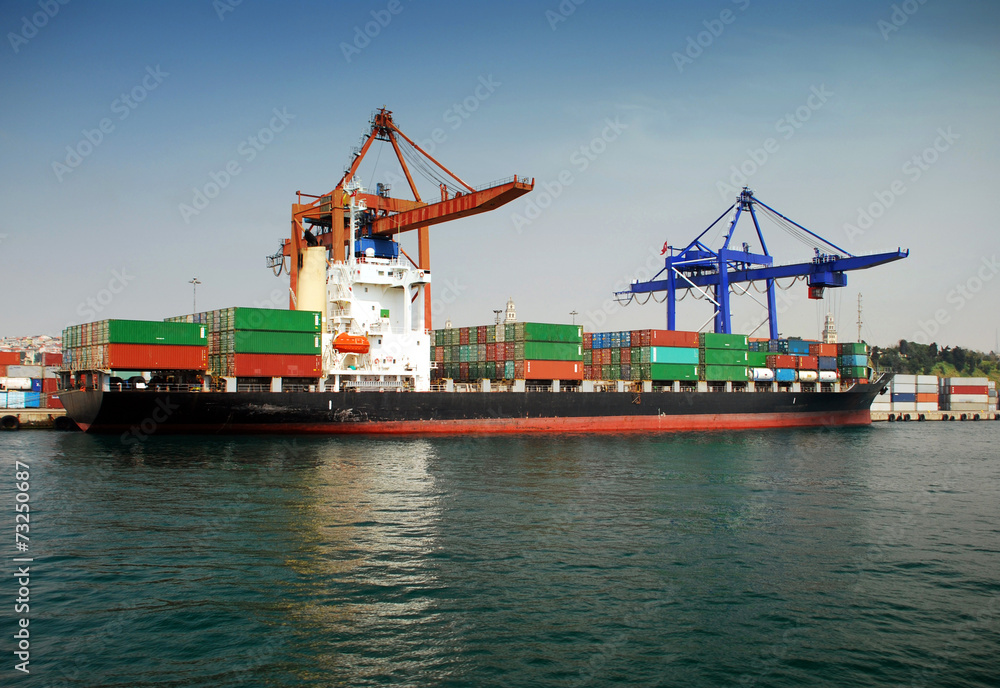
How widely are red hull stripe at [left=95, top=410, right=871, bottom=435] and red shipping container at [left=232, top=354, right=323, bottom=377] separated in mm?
3041

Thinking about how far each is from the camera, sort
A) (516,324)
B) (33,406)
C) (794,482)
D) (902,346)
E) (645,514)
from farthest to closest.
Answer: (902,346), (33,406), (516,324), (794,482), (645,514)

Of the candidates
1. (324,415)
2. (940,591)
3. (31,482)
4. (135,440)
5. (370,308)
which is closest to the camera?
(940,591)

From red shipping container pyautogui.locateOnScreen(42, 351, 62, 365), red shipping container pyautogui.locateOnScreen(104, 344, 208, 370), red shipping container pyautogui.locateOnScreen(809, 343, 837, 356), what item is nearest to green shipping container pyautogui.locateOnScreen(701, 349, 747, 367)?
red shipping container pyautogui.locateOnScreen(809, 343, 837, 356)

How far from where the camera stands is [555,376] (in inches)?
2069

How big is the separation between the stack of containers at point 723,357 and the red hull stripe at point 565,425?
11.7 ft

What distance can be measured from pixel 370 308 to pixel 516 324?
35.7ft

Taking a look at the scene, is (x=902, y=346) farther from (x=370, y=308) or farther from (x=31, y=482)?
(x=31, y=482)

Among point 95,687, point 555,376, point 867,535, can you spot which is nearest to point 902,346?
point 555,376

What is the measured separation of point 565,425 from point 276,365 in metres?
20.9

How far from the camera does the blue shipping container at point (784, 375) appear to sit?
64750mm

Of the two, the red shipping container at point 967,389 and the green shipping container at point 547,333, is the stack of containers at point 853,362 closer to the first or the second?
the green shipping container at point 547,333

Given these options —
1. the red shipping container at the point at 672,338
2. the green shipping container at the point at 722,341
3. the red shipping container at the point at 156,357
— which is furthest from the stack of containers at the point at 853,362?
the red shipping container at the point at 156,357

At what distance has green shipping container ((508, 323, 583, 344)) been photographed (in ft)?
171

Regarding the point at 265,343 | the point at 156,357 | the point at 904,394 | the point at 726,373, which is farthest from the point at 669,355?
the point at 904,394
